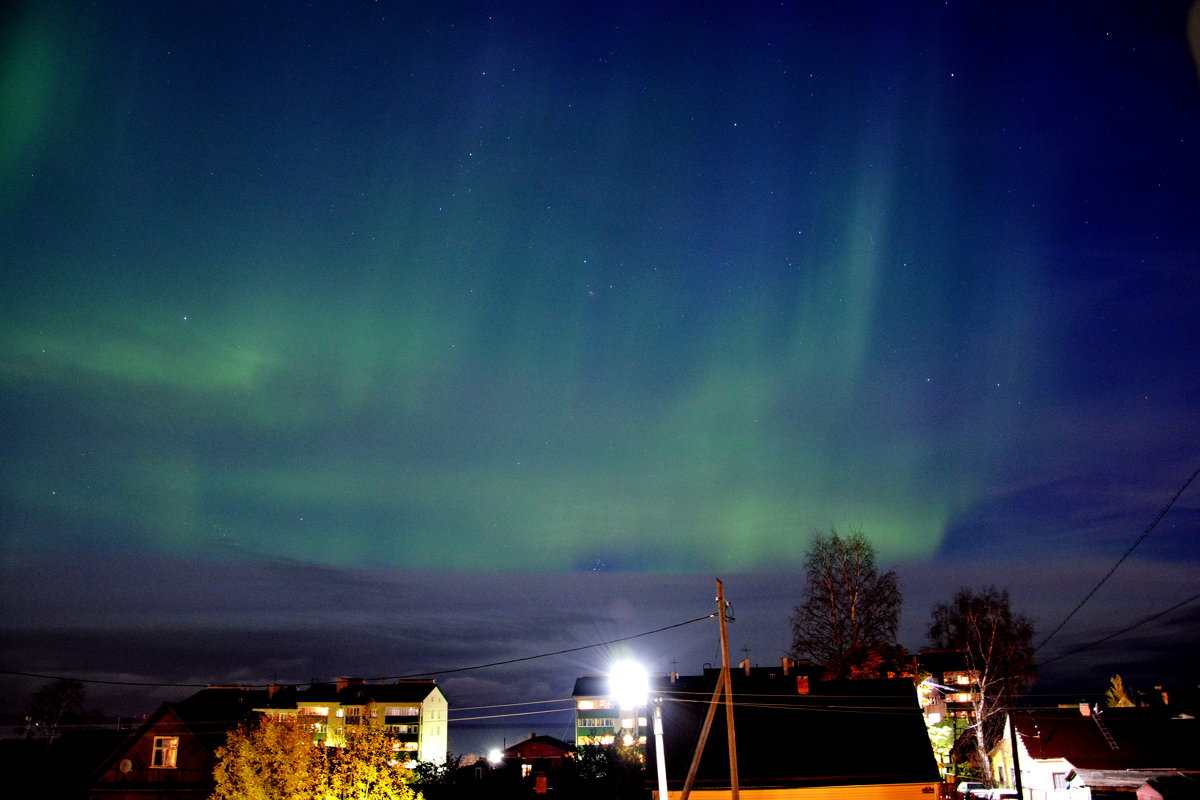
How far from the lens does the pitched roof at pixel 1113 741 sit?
46.9m

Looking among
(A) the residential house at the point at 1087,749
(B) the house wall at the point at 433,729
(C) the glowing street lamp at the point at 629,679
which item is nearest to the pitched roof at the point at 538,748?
(B) the house wall at the point at 433,729

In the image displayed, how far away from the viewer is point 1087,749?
1960 inches

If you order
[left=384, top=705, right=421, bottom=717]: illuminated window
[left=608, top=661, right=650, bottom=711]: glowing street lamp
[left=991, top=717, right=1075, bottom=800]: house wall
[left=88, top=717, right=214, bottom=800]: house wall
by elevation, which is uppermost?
[left=608, top=661, right=650, bottom=711]: glowing street lamp

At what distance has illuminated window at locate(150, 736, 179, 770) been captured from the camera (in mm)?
49781

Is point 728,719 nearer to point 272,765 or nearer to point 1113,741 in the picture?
point 272,765

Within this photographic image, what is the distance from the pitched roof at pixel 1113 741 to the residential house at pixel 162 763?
51.3 metres

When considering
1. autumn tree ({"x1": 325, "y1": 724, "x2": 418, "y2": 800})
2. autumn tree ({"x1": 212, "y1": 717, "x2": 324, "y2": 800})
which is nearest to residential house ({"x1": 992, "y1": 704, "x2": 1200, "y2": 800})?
autumn tree ({"x1": 325, "y1": 724, "x2": 418, "y2": 800})

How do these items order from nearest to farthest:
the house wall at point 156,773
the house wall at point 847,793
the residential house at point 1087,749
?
the house wall at point 847,793, the residential house at point 1087,749, the house wall at point 156,773

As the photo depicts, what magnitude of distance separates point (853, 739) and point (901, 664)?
14.6 meters

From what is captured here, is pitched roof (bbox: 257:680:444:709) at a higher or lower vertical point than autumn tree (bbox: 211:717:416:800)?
higher

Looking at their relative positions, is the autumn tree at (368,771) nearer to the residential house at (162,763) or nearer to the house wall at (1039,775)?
the residential house at (162,763)

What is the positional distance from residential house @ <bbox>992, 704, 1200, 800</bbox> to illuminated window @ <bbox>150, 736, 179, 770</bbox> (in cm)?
4908

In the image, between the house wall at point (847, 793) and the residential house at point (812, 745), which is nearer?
the house wall at point (847, 793)

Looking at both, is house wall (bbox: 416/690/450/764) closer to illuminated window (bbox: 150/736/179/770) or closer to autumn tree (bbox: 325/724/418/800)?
illuminated window (bbox: 150/736/179/770)
